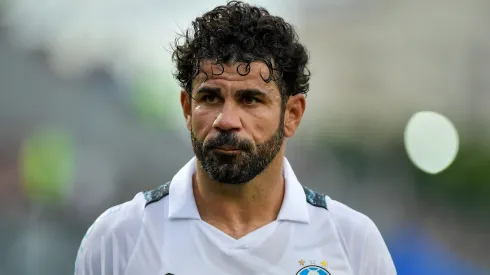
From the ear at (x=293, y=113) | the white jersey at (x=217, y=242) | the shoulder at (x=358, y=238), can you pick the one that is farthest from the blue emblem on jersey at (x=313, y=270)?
the ear at (x=293, y=113)

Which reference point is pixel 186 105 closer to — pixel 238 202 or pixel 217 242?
pixel 238 202

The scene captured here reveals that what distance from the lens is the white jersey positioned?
10.7 feet

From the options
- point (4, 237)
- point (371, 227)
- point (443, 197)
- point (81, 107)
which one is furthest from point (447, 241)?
point (371, 227)

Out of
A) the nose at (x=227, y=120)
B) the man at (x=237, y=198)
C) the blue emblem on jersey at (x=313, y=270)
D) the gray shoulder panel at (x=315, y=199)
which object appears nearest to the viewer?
the nose at (x=227, y=120)

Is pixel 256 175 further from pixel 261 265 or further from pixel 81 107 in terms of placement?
pixel 81 107

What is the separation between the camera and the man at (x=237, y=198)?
319 cm

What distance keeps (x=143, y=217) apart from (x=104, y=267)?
30cm

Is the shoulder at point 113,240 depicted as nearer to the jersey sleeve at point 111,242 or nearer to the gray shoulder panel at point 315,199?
the jersey sleeve at point 111,242

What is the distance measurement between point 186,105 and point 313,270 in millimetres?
991

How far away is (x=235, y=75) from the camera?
3.19 metres

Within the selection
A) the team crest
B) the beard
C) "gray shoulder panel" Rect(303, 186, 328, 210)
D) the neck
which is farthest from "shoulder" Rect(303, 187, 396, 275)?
the beard

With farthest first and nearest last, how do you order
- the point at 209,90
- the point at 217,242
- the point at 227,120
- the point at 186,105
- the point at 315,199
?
the point at 315,199 < the point at 186,105 < the point at 217,242 < the point at 209,90 < the point at 227,120

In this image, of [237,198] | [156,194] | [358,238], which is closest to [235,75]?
[237,198]

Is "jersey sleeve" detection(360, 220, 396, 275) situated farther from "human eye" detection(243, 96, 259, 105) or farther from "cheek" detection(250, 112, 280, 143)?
"human eye" detection(243, 96, 259, 105)
